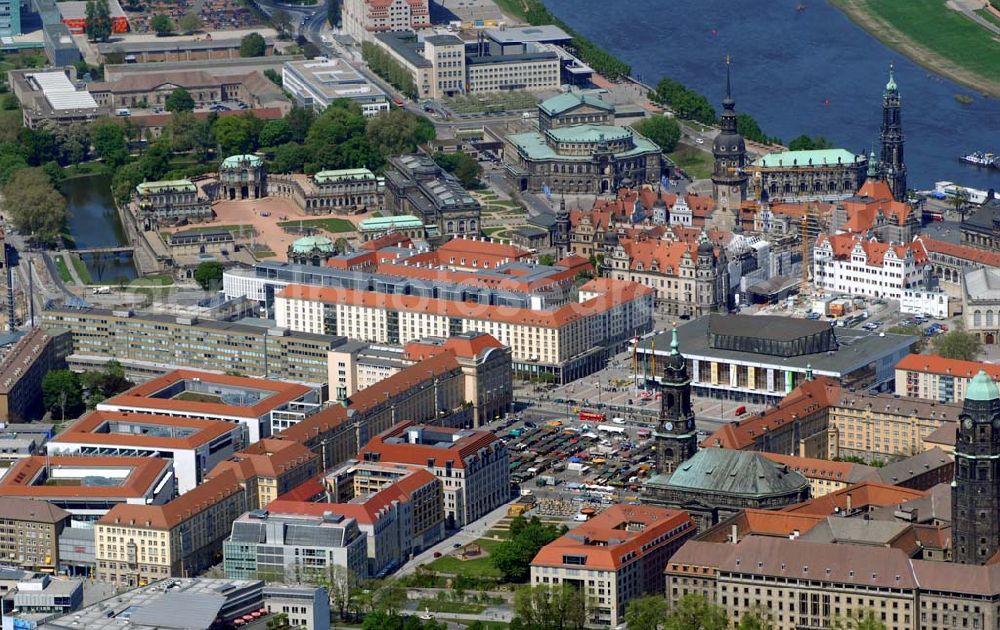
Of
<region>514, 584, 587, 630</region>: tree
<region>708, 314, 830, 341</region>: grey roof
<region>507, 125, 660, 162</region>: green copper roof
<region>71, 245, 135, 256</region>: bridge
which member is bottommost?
<region>514, 584, 587, 630</region>: tree

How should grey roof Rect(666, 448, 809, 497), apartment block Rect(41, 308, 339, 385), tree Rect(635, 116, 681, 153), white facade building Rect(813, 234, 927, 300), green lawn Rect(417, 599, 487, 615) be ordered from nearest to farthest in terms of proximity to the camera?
green lawn Rect(417, 599, 487, 615) → grey roof Rect(666, 448, 809, 497) → apartment block Rect(41, 308, 339, 385) → white facade building Rect(813, 234, 927, 300) → tree Rect(635, 116, 681, 153)

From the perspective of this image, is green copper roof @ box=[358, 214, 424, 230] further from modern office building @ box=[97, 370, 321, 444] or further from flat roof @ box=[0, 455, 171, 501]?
flat roof @ box=[0, 455, 171, 501]

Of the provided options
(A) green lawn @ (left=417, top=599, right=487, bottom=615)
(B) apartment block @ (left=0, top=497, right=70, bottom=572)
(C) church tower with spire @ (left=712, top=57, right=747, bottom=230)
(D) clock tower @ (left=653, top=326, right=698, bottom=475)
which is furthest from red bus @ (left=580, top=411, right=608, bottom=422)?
(C) church tower with spire @ (left=712, top=57, right=747, bottom=230)

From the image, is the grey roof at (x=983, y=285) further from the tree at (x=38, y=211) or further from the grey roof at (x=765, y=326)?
the tree at (x=38, y=211)

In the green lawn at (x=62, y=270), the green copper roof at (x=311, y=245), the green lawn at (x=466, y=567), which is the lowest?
the green lawn at (x=466, y=567)

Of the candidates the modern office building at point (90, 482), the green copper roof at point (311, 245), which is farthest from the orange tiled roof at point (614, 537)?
the green copper roof at point (311, 245)
